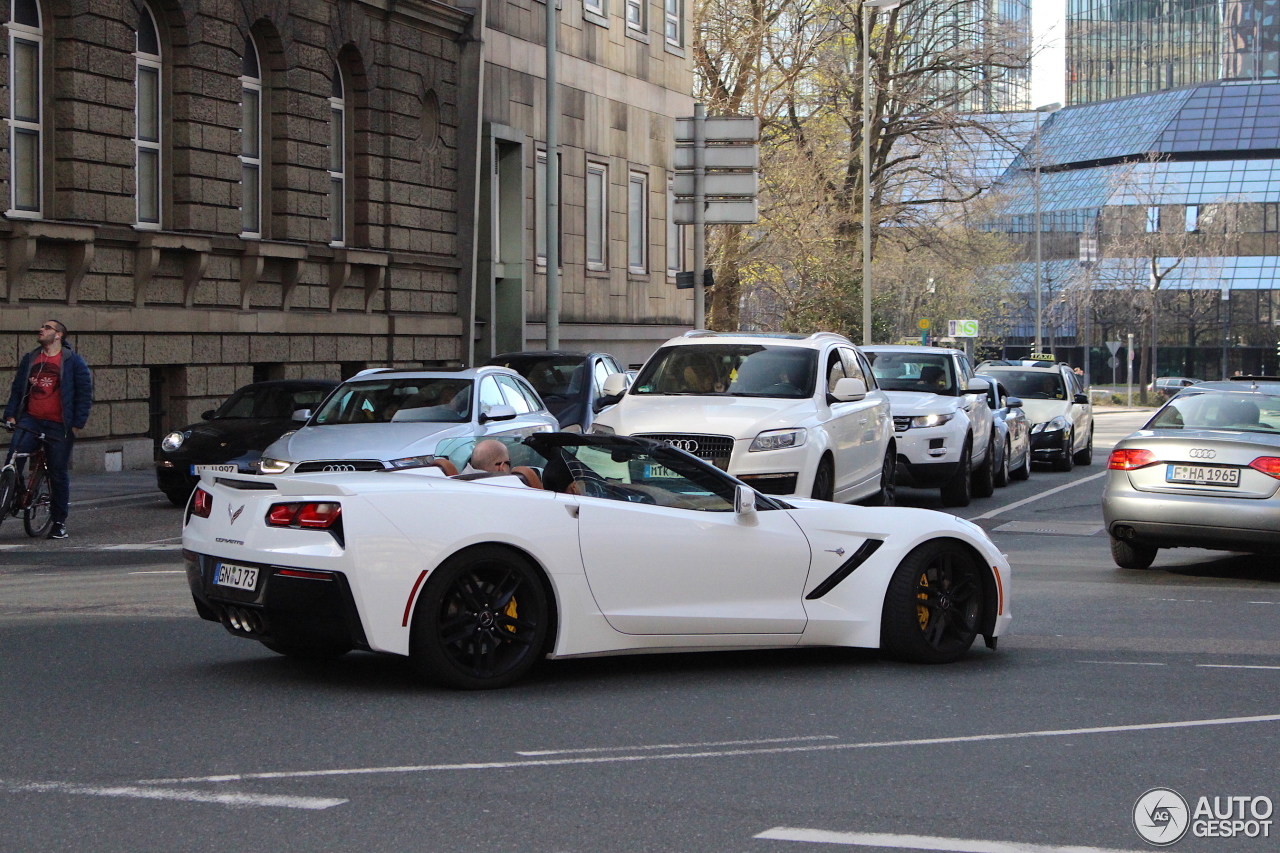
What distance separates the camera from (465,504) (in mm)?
7379

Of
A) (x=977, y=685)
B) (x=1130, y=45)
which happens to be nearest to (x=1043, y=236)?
(x=1130, y=45)

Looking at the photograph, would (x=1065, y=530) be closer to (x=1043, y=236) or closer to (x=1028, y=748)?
(x=1028, y=748)

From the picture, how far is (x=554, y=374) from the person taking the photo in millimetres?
21562

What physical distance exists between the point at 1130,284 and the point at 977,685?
75.0m

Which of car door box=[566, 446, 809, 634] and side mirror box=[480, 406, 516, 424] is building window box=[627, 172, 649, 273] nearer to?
side mirror box=[480, 406, 516, 424]

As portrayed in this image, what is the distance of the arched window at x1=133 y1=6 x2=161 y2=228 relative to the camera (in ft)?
77.0

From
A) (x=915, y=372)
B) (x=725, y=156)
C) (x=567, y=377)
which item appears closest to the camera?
(x=915, y=372)

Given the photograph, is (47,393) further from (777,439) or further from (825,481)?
(825,481)

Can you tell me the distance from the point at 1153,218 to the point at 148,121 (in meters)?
65.0

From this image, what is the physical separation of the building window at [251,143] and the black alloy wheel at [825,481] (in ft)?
44.5

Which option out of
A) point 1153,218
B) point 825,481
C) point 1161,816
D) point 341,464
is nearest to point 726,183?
point 825,481

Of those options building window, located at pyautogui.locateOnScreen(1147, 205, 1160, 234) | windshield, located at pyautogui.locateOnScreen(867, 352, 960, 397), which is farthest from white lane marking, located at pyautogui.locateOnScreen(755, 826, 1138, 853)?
building window, located at pyautogui.locateOnScreen(1147, 205, 1160, 234)

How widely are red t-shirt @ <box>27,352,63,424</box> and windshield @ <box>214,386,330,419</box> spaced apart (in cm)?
382

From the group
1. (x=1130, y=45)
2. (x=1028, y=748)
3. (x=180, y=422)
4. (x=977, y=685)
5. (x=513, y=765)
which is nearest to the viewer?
(x=513, y=765)
